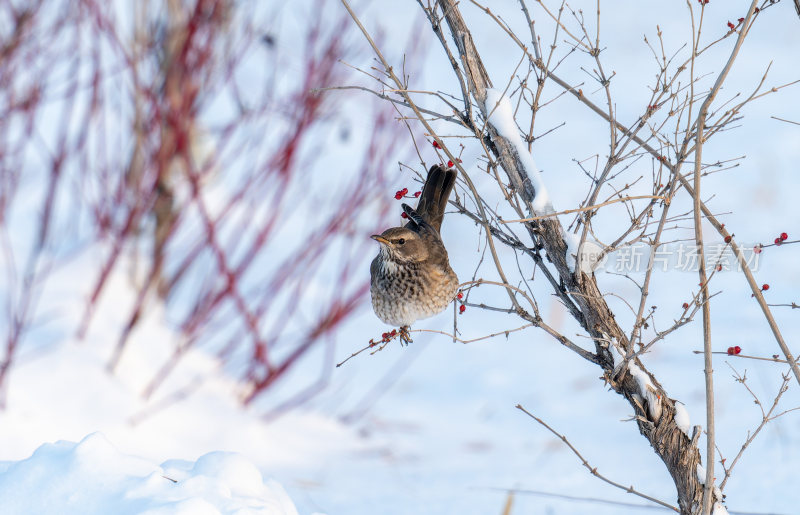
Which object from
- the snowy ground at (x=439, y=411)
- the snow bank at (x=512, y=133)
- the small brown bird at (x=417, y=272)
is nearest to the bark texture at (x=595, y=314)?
the snow bank at (x=512, y=133)

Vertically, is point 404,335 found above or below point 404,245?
below

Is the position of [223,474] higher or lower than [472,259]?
lower

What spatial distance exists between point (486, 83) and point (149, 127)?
2785 millimetres

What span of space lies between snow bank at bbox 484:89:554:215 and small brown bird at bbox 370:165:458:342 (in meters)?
0.35

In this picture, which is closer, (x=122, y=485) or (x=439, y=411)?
(x=122, y=485)

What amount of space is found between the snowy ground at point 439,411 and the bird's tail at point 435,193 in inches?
40.4

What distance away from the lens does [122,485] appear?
73.5 inches

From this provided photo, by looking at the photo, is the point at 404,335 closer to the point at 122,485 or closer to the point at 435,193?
the point at 435,193

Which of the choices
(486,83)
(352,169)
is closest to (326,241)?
(486,83)

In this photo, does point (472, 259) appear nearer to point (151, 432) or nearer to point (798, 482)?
point (151, 432)

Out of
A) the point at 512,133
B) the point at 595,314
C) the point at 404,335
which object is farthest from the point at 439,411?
the point at 512,133

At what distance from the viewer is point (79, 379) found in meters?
4.66

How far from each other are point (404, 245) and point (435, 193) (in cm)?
18

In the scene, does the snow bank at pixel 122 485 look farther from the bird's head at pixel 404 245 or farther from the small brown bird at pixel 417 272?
the bird's head at pixel 404 245
